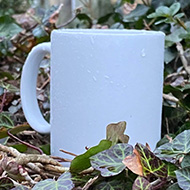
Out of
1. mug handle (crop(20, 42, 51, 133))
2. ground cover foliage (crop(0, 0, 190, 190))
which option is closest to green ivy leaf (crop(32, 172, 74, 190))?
ground cover foliage (crop(0, 0, 190, 190))

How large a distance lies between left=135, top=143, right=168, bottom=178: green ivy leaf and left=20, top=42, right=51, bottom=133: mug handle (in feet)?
0.63

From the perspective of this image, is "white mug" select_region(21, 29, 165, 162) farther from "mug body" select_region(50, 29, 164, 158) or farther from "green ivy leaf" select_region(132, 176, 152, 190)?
"green ivy leaf" select_region(132, 176, 152, 190)

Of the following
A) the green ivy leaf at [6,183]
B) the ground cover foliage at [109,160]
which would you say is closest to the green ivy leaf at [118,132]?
the ground cover foliage at [109,160]

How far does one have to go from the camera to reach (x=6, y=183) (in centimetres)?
36

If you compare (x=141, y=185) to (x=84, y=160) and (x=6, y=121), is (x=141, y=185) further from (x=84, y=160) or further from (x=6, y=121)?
(x=6, y=121)

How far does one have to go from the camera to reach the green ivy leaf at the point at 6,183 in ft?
1.19

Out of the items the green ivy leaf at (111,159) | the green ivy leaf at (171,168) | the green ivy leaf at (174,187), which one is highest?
the green ivy leaf at (111,159)

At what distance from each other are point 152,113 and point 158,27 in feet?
1.08

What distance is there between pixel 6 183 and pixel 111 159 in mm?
114

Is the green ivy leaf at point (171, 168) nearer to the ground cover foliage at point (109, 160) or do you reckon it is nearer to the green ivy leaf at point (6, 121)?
the ground cover foliage at point (109, 160)

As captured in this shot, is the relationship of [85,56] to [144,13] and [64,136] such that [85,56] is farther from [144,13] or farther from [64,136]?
[144,13]

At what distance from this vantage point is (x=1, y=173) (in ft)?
1.21

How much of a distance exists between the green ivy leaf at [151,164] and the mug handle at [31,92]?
0.19m

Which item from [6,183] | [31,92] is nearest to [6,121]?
[31,92]
